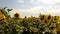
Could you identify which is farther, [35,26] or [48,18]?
[48,18]

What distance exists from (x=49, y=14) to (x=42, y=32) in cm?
73

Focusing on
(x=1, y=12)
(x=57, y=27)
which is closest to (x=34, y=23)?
(x=57, y=27)

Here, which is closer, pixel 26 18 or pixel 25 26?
pixel 25 26

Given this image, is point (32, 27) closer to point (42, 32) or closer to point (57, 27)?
point (42, 32)

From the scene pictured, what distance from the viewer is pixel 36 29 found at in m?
3.61

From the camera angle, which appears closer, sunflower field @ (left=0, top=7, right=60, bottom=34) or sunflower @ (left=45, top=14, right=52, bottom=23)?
sunflower field @ (left=0, top=7, right=60, bottom=34)

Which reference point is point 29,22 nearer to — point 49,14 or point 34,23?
point 34,23

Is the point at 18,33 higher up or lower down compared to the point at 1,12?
lower down

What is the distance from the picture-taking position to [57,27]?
3.87 metres

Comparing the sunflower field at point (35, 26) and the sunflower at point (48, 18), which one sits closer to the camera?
the sunflower field at point (35, 26)

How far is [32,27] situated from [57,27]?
1.75 feet

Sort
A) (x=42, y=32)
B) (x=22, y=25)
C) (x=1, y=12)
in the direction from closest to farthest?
(x=42, y=32) → (x=22, y=25) → (x=1, y=12)

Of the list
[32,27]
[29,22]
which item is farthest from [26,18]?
[32,27]

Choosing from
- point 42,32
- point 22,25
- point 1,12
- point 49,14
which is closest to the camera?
point 42,32
